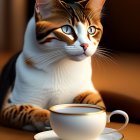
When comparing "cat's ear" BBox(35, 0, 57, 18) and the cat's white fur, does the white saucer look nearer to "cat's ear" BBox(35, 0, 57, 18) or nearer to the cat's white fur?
the cat's white fur

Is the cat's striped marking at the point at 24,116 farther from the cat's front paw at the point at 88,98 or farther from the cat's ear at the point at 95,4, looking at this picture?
the cat's ear at the point at 95,4

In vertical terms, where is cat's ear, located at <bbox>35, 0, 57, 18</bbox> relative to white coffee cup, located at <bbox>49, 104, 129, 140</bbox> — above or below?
above

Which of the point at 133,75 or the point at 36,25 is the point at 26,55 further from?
→ the point at 133,75

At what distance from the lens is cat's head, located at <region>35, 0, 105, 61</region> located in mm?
611

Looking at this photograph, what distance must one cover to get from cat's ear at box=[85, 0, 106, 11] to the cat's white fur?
0.25ft

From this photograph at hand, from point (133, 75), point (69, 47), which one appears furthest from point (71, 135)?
point (133, 75)

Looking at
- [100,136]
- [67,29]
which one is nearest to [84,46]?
[67,29]

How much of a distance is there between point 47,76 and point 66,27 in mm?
103

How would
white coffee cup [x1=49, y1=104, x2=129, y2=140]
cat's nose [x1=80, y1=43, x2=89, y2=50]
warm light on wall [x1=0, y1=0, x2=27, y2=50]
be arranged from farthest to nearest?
warm light on wall [x1=0, y1=0, x2=27, y2=50]
cat's nose [x1=80, y1=43, x2=89, y2=50]
white coffee cup [x1=49, y1=104, x2=129, y2=140]

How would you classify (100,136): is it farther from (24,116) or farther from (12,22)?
(12,22)

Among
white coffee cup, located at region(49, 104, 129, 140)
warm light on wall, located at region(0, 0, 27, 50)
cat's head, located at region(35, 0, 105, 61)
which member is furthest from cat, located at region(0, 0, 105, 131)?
warm light on wall, located at region(0, 0, 27, 50)

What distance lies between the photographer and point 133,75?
89cm

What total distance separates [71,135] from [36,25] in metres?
0.22

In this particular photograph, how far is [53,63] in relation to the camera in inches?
25.4
